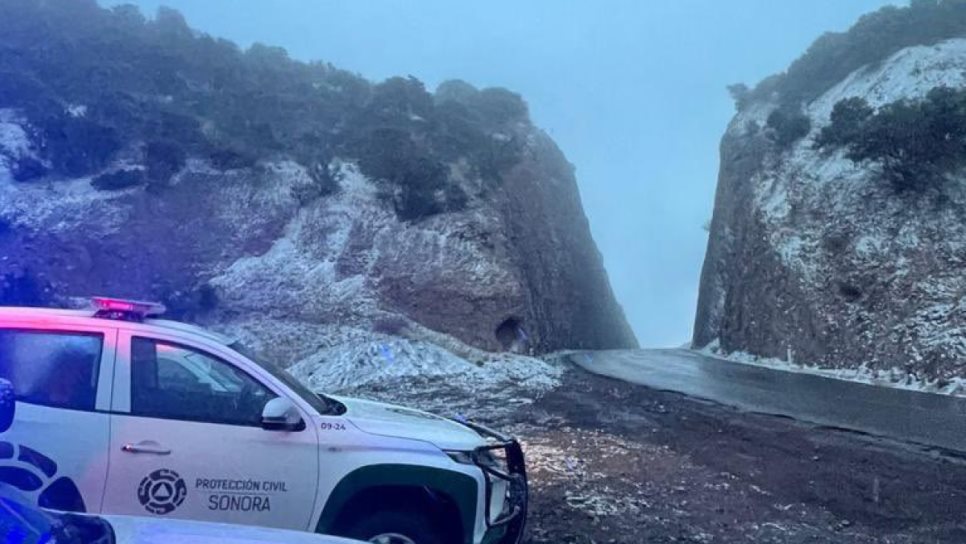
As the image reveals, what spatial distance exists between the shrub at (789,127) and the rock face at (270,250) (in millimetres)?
9705

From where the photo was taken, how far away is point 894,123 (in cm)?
2120

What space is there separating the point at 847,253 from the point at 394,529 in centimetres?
1986

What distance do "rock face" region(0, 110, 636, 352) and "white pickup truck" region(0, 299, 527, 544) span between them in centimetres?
1603

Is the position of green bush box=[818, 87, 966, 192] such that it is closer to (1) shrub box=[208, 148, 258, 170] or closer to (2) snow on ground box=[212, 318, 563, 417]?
(2) snow on ground box=[212, 318, 563, 417]

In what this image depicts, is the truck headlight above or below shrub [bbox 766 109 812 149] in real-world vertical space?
below

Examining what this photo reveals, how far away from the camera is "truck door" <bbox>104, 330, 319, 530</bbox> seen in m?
4.52

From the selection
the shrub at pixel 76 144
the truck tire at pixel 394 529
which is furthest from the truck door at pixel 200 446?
the shrub at pixel 76 144

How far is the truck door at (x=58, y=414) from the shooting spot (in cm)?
437

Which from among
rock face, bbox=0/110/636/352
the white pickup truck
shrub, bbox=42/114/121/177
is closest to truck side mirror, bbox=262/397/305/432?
the white pickup truck

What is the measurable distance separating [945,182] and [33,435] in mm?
21018

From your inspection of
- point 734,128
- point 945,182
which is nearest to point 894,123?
point 945,182

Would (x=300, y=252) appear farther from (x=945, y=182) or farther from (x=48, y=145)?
(x=945, y=182)

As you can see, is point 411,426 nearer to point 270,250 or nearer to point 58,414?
point 58,414

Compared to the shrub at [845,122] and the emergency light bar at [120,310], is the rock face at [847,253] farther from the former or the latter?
the emergency light bar at [120,310]
